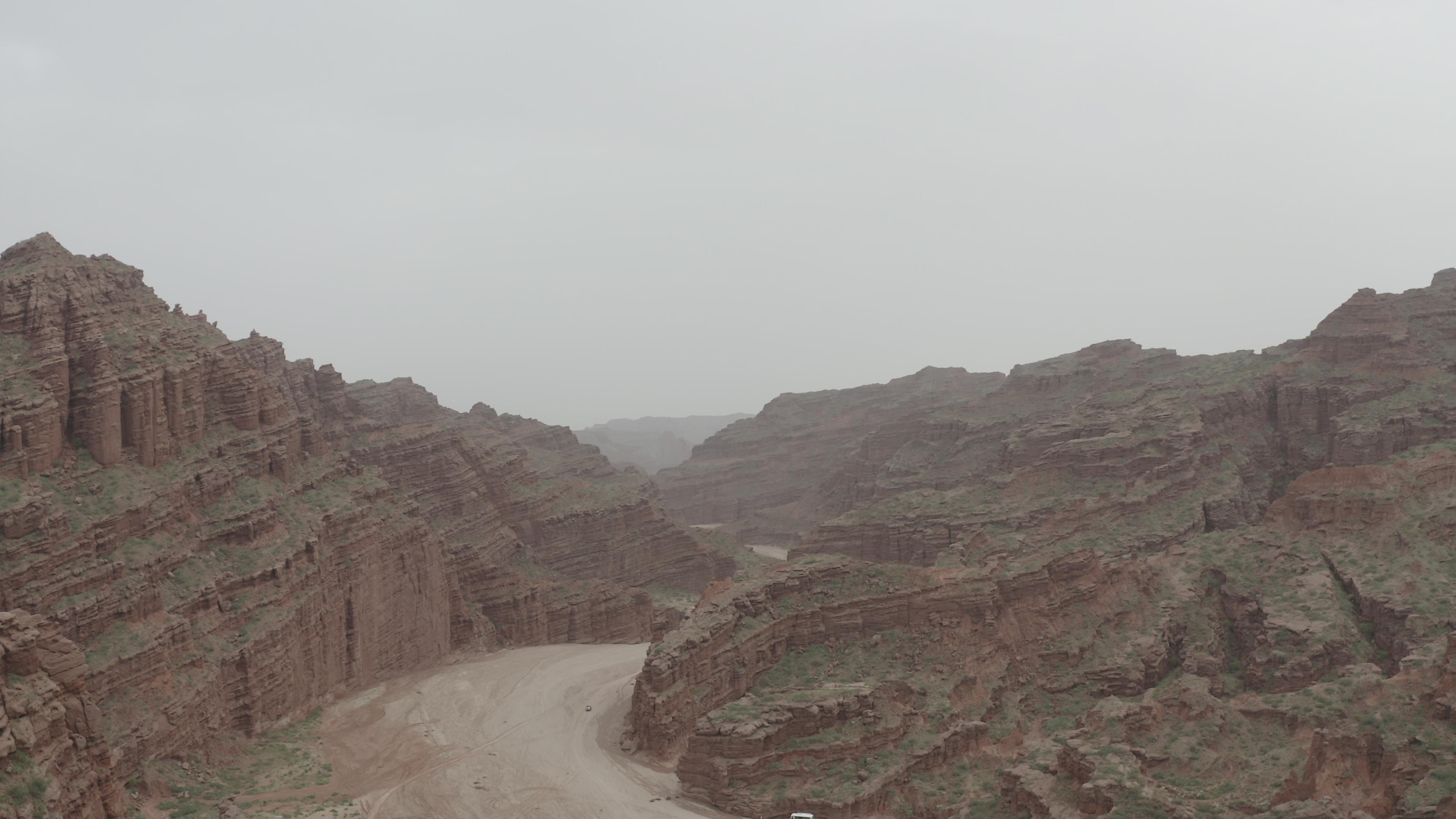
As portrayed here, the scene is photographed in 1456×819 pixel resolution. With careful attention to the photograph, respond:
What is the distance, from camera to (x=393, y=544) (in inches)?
2101

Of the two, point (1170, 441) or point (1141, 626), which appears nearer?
point (1141, 626)

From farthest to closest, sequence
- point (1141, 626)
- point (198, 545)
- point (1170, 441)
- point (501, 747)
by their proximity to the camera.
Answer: point (1170, 441), point (1141, 626), point (501, 747), point (198, 545)

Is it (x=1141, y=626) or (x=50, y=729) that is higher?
(x=50, y=729)

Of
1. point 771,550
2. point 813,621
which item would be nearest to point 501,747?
point 813,621

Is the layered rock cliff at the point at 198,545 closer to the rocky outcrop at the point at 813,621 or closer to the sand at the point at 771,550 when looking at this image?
the rocky outcrop at the point at 813,621

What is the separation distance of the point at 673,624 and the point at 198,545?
27741mm

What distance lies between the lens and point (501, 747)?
41938mm

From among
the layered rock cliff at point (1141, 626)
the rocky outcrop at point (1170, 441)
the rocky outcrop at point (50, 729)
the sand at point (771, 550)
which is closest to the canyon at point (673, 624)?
the rocky outcrop at point (50, 729)

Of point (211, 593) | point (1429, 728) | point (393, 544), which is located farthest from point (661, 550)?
point (1429, 728)

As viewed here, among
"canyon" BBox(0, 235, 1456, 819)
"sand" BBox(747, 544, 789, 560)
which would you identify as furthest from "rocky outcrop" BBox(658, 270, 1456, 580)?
"sand" BBox(747, 544, 789, 560)

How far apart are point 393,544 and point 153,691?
1915cm

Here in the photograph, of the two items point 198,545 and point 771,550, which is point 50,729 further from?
point 771,550

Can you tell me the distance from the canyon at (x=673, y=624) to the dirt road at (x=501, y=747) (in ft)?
0.70

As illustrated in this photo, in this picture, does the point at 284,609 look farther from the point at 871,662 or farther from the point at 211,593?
the point at 871,662
